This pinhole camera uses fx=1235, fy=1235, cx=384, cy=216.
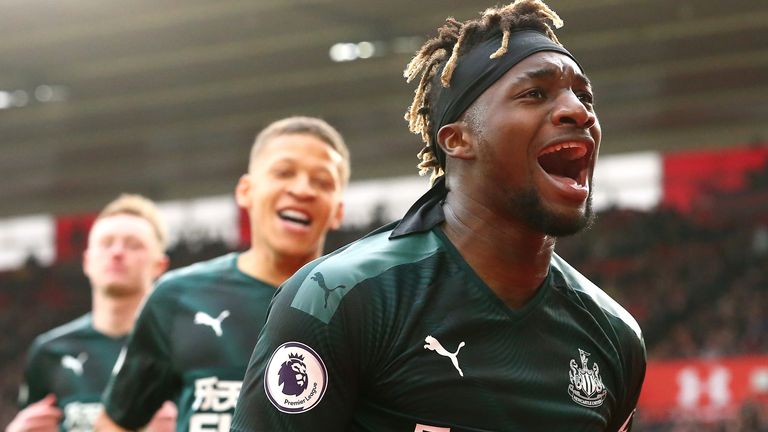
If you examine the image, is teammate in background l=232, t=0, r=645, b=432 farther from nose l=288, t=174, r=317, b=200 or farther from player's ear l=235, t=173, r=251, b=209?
player's ear l=235, t=173, r=251, b=209

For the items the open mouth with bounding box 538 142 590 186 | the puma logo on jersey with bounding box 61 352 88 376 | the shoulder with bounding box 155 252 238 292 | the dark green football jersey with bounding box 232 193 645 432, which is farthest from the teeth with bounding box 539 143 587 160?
the puma logo on jersey with bounding box 61 352 88 376

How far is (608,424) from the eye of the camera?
3.23m

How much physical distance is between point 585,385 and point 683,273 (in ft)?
65.8

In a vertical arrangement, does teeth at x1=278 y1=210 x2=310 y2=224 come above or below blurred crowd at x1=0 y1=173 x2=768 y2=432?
above

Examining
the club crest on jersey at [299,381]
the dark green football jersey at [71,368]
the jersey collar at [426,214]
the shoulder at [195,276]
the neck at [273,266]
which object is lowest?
the dark green football jersey at [71,368]

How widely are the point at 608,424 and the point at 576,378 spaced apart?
0.87 ft

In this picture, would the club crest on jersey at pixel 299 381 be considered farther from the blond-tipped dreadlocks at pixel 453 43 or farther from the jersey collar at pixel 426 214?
the blond-tipped dreadlocks at pixel 453 43

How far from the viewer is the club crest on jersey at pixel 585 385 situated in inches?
119

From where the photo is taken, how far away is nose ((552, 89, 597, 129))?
294cm

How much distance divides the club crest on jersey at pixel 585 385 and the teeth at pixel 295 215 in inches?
77.1

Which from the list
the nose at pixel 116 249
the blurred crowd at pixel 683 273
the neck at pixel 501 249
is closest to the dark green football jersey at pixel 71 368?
the nose at pixel 116 249

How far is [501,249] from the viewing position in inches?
121

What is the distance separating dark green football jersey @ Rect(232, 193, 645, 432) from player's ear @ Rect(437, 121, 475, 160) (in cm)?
21

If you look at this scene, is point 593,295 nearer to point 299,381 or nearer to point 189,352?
point 299,381
